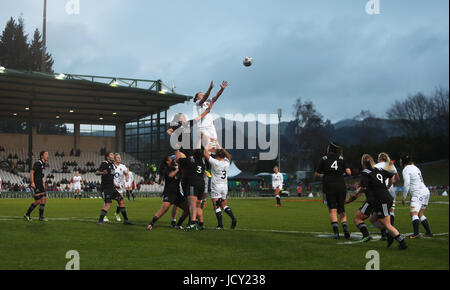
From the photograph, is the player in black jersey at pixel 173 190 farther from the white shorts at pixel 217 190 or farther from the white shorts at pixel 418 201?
the white shorts at pixel 418 201

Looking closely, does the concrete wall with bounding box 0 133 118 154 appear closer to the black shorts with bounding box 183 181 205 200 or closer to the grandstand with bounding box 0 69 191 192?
the grandstand with bounding box 0 69 191 192

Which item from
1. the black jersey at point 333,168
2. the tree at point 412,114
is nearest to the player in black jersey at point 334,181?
the black jersey at point 333,168

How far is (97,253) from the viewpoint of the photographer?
8.43 m

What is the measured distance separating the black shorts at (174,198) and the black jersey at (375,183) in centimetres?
533

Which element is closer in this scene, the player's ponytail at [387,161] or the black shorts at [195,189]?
the player's ponytail at [387,161]

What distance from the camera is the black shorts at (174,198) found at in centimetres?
1302

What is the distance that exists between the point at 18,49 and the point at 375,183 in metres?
86.0

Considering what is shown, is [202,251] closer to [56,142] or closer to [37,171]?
[37,171]

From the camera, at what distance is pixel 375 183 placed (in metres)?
9.75

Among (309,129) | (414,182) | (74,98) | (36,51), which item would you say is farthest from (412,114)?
(36,51)

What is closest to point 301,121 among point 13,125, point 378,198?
point 13,125

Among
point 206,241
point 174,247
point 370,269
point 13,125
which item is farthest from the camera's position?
point 13,125
